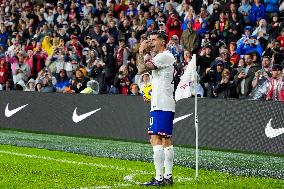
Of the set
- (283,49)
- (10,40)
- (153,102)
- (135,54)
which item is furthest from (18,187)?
(10,40)

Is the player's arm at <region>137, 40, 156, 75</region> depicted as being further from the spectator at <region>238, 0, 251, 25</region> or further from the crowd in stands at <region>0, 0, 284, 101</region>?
the spectator at <region>238, 0, 251, 25</region>

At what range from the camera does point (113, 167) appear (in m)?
13.2

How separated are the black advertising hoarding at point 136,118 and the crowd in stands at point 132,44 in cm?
83

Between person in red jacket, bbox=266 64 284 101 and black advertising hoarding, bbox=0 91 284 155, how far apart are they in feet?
2.60

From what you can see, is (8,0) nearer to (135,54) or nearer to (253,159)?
(135,54)

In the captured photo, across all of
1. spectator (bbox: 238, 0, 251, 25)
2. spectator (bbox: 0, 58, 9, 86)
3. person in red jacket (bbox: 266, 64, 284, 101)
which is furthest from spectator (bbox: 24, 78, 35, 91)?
person in red jacket (bbox: 266, 64, 284, 101)

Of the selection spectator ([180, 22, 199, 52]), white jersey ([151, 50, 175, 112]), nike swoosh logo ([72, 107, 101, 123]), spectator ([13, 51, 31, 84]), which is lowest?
nike swoosh logo ([72, 107, 101, 123])

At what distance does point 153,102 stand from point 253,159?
456 cm

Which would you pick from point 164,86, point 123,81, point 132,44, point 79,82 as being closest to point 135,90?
point 123,81

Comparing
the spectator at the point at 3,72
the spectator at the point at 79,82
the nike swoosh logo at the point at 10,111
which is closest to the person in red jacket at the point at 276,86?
the spectator at the point at 79,82

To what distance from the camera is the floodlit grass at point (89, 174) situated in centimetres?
1099

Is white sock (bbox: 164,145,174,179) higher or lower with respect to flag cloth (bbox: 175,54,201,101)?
lower

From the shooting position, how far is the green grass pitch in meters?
11.2

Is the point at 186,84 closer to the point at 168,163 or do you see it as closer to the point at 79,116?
the point at 168,163
